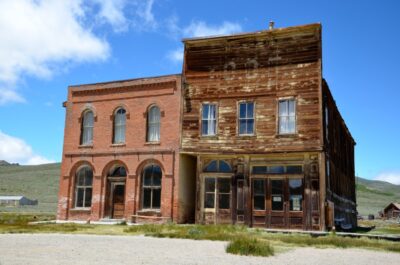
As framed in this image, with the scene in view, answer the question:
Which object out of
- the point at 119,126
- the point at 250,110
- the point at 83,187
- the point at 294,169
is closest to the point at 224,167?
the point at 250,110

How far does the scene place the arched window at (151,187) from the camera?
23.8 metres

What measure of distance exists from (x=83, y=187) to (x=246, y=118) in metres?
10.7

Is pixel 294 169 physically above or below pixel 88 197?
above

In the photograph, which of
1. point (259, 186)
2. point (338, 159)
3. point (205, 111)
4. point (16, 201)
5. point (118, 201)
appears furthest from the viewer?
point (16, 201)

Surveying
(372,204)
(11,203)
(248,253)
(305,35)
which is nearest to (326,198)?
(305,35)

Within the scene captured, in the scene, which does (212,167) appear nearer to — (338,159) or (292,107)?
(292,107)

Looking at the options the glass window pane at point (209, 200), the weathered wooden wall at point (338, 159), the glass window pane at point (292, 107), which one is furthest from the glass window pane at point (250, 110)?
the glass window pane at point (209, 200)

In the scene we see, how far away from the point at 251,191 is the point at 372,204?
81.4m

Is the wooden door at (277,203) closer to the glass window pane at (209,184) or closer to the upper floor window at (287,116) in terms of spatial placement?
the upper floor window at (287,116)

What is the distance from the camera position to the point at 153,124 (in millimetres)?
24547

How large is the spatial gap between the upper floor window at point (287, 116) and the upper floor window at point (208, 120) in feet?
11.5

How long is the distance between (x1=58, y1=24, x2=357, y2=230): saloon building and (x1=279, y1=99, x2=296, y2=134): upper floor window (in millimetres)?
49

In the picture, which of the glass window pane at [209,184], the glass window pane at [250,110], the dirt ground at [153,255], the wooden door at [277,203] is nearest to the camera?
the dirt ground at [153,255]

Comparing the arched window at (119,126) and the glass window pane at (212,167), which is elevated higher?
the arched window at (119,126)
